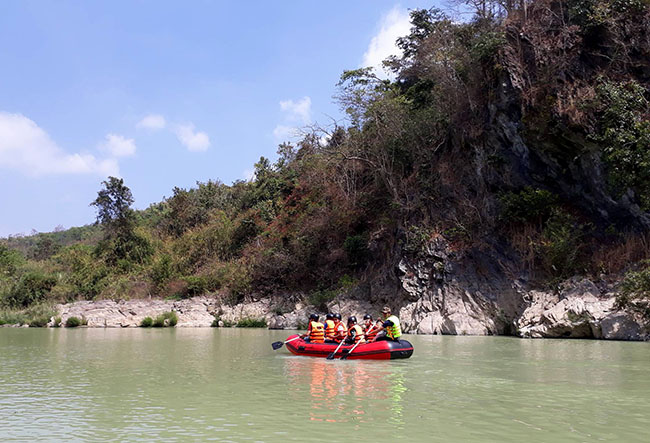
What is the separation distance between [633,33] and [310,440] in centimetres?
2051

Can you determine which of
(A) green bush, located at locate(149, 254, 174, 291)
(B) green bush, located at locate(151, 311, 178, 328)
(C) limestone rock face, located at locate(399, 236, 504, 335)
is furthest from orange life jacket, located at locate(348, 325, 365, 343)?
(A) green bush, located at locate(149, 254, 174, 291)

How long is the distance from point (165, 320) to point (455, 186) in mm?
15520

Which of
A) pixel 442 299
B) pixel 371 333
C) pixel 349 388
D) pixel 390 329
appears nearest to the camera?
pixel 349 388

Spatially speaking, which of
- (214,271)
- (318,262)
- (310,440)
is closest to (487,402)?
(310,440)

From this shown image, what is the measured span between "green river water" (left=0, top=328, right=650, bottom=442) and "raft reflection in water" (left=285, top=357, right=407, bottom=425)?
0.02 metres

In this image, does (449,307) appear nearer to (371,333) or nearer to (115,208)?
(371,333)

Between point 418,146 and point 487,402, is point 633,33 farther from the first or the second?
point 487,402

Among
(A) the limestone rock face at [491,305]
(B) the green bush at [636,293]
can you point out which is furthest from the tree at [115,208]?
(B) the green bush at [636,293]

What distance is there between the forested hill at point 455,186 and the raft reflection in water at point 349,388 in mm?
9392

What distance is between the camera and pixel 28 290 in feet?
110

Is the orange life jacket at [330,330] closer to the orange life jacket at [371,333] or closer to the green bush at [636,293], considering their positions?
the orange life jacket at [371,333]

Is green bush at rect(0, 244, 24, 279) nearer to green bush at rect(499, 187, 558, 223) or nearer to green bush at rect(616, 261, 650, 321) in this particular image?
green bush at rect(499, 187, 558, 223)

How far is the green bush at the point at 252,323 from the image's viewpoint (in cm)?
2696

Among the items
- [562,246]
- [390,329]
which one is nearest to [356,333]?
[390,329]
